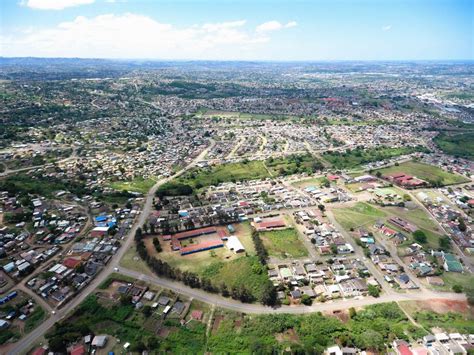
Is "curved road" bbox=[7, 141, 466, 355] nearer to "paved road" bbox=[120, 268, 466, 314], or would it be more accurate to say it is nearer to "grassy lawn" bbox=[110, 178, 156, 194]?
"paved road" bbox=[120, 268, 466, 314]

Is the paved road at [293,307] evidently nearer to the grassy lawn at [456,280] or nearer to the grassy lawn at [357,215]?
the grassy lawn at [456,280]

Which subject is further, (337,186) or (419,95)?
(419,95)

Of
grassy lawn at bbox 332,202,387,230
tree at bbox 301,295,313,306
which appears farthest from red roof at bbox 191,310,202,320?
grassy lawn at bbox 332,202,387,230

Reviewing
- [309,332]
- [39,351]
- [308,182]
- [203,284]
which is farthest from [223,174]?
[39,351]

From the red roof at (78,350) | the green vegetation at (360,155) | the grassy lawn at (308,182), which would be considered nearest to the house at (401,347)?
the red roof at (78,350)

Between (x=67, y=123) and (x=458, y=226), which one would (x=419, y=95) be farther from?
(x=67, y=123)

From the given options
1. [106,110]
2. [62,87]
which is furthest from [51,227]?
[62,87]
